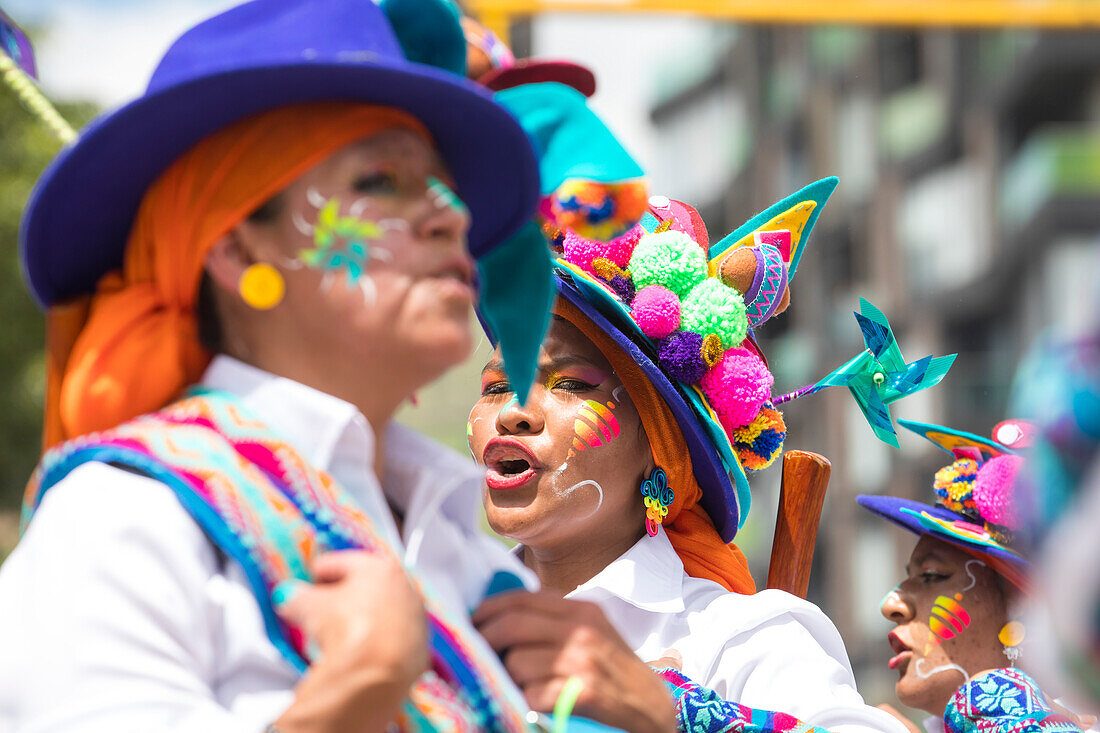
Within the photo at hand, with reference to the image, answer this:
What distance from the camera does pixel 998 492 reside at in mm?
4008

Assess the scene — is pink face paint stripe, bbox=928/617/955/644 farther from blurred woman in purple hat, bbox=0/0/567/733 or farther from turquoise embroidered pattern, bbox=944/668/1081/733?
blurred woman in purple hat, bbox=0/0/567/733

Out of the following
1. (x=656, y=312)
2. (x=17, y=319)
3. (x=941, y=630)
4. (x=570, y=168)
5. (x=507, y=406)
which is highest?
(x=570, y=168)

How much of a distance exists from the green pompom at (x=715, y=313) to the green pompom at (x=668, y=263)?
33 millimetres

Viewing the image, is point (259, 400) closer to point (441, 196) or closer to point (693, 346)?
point (441, 196)

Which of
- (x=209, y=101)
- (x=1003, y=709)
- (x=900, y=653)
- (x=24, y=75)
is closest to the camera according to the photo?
(x=209, y=101)

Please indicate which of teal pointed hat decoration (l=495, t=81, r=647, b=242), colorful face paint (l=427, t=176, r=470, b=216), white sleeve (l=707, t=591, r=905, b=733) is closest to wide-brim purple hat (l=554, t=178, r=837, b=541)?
white sleeve (l=707, t=591, r=905, b=733)

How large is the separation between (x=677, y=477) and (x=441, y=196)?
165cm

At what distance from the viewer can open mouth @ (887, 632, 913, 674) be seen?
13.2 feet

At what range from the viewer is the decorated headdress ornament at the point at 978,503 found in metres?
3.98

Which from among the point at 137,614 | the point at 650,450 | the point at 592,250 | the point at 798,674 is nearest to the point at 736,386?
the point at 650,450

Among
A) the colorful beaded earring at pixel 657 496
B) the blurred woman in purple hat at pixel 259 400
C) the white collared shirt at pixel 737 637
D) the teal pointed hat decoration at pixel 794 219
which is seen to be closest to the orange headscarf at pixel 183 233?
the blurred woman in purple hat at pixel 259 400

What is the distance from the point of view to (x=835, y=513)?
92.4ft

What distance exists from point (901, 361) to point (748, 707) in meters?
1.30

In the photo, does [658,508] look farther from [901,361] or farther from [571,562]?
[901,361]
